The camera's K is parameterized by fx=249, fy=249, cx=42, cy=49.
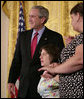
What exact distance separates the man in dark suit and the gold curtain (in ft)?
6.49

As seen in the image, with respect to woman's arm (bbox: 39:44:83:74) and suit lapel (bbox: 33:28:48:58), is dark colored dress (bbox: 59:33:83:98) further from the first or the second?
suit lapel (bbox: 33:28:48:58)

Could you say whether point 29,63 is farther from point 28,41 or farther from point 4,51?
point 4,51

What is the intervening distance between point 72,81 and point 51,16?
12.9 ft

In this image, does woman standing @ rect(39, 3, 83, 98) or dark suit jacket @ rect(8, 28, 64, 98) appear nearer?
woman standing @ rect(39, 3, 83, 98)

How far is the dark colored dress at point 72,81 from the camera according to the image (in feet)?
6.37

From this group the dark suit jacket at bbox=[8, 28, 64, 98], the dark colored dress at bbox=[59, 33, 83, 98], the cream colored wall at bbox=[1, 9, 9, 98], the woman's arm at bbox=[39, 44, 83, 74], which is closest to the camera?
the woman's arm at bbox=[39, 44, 83, 74]

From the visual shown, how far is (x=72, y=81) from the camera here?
1.98 meters

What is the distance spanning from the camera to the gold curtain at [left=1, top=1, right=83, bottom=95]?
5.49 meters

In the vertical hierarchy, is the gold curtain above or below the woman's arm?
above

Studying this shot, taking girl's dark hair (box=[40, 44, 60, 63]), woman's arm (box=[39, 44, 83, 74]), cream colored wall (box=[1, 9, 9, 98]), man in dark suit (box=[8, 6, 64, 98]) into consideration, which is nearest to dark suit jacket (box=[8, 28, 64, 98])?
man in dark suit (box=[8, 6, 64, 98])

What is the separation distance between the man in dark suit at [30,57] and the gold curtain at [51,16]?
198cm

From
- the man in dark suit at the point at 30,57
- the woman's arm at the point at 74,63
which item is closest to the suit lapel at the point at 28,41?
the man in dark suit at the point at 30,57

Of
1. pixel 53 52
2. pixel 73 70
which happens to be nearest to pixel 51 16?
pixel 53 52

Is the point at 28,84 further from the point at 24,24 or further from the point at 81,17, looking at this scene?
the point at 24,24
